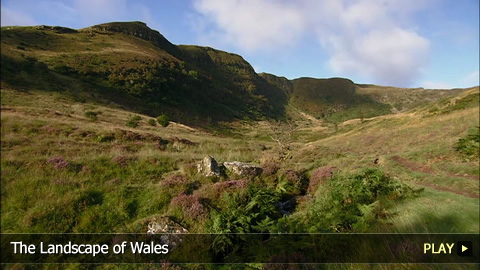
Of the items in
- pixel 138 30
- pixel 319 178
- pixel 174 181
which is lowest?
pixel 174 181

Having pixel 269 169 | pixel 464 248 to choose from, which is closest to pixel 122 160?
pixel 269 169

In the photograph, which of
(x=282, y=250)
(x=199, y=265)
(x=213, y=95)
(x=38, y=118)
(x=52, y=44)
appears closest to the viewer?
(x=282, y=250)

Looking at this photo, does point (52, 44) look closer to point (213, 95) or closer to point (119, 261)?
point (213, 95)

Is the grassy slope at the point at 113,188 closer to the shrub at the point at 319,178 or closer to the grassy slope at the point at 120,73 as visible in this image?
the shrub at the point at 319,178

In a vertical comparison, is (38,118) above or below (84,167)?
above

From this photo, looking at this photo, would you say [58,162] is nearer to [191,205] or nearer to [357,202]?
[191,205]

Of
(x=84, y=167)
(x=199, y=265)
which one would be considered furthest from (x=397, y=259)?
(x=84, y=167)

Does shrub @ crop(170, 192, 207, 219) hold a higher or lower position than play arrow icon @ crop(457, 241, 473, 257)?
lower

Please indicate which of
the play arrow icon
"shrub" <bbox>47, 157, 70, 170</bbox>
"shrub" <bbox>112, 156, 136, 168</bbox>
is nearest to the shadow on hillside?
"shrub" <bbox>47, 157, 70, 170</bbox>

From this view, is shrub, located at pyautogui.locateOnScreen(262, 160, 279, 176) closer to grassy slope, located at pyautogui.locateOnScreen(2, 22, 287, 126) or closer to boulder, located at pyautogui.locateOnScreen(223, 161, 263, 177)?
boulder, located at pyautogui.locateOnScreen(223, 161, 263, 177)

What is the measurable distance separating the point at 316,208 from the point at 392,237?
267 cm

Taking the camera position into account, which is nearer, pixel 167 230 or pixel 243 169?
pixel 167 230

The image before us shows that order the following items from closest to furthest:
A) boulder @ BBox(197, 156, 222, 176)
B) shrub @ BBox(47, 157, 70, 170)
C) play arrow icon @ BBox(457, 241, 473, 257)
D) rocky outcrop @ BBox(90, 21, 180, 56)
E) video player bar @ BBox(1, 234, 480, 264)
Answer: play arrow icon @ BBox(457, 241, 473, 257) < video player bar @ BBox(1, 234, 480, 264) < shrub @ BBox(47, 157, 70, 170) < boulder @ BBox(197, 156, 222, 176) < rocky outcrop @ BBox(90, 21, 180, 56)

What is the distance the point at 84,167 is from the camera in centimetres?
959
